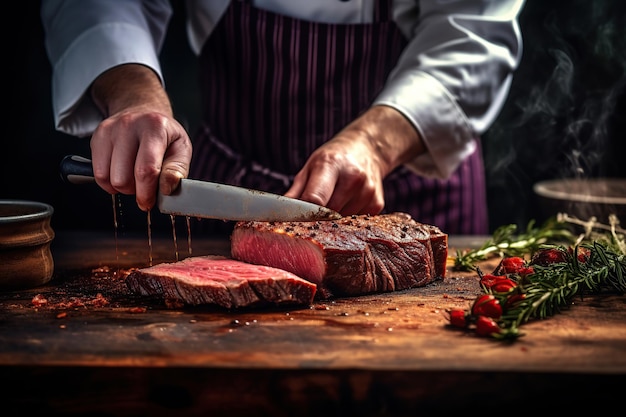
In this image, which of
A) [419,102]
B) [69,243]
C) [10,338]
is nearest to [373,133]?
[419,102]

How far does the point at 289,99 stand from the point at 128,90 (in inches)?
38.1

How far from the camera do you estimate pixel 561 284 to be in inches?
98.9

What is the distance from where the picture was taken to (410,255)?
2.82m

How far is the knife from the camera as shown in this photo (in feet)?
9.15

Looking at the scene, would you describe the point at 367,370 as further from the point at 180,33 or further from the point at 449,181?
the point at 180,33

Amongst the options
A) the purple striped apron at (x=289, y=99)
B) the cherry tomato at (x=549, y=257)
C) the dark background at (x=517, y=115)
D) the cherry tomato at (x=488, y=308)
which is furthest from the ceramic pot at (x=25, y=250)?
the dark background at (x=517, y=115)

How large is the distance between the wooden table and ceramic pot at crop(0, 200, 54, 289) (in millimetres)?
384

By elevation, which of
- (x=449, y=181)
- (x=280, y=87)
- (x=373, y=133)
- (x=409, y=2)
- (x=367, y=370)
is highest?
(x=409, y=2)

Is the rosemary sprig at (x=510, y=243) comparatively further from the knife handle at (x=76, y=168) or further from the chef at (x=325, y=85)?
the knife handle at (x=76, y=168)

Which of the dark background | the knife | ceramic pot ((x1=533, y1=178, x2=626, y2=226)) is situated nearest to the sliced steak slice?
the knife

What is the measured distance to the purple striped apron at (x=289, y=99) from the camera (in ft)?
12.7

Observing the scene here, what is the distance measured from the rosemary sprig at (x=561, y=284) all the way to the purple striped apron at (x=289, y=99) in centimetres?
141

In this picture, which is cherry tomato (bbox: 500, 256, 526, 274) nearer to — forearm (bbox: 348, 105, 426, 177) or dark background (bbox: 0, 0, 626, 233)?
forearm (bbox: 348, 105, 426, 177)

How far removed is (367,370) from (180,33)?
14.7ft
